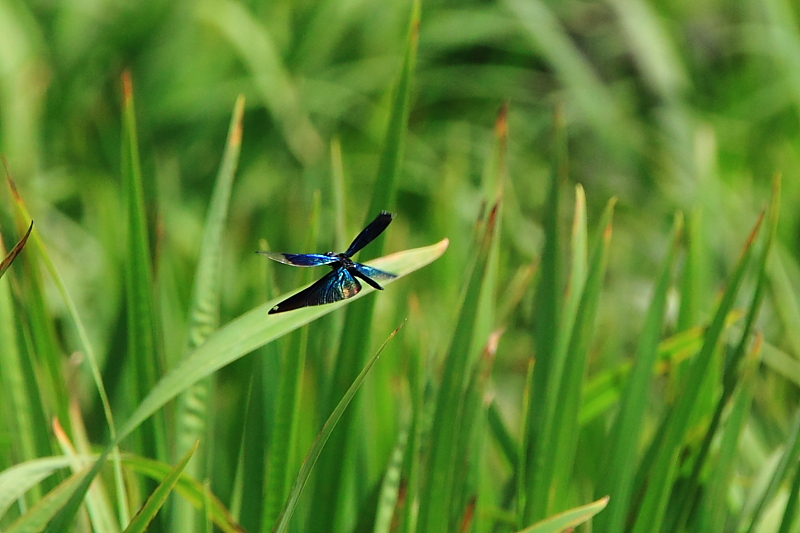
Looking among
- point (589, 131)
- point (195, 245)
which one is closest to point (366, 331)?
point (195, 245)

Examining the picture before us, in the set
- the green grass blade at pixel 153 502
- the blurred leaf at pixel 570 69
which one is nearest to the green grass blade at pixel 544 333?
the green grass blade at pixel 153 502

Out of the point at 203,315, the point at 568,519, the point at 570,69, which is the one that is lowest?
the point at 568,519

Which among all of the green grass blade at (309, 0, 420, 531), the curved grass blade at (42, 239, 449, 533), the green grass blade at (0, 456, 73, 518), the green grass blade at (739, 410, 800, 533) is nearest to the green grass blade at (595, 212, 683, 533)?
the green grass blade at (739, 410, 800, 533)

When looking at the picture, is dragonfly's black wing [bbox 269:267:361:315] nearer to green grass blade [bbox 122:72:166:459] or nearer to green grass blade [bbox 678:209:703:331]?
green grass blade [bbox 122:72:166:459]

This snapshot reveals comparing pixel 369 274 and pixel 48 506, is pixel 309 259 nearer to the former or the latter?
pixel 369 274

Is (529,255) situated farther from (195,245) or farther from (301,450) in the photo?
(301,450)

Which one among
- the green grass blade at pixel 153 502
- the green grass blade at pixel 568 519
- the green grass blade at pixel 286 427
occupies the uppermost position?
the green grass blade at pixel 286 427

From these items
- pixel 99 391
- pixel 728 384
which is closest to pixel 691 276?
pixel 728 384

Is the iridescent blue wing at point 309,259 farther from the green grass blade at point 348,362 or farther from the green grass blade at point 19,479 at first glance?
the green grass blade at point 19,479
